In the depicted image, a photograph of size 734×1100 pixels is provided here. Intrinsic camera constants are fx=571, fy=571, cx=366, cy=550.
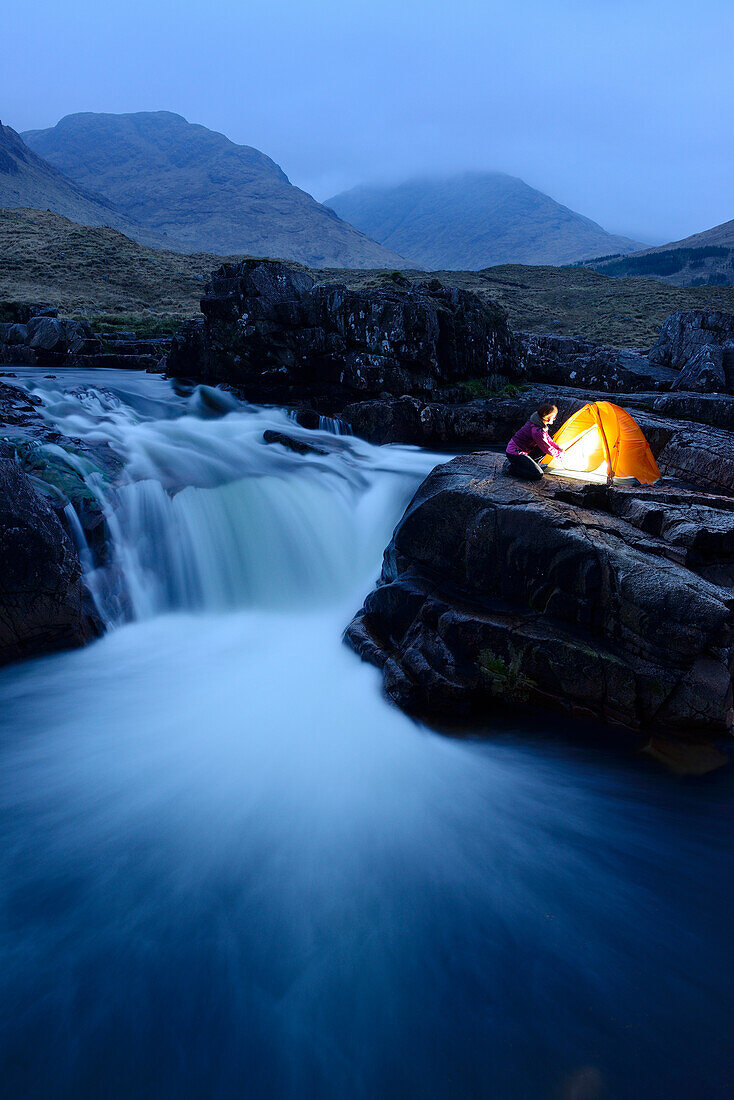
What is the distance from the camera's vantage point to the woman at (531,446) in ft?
29.3

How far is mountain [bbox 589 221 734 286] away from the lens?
10694 centimetres

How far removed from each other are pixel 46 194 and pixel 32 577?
163 meters

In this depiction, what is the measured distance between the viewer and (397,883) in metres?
5.05

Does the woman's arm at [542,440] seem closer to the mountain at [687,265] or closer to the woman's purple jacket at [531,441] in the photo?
the woman's purple jacket at [531,441]

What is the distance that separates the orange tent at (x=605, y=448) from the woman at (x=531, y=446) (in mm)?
749

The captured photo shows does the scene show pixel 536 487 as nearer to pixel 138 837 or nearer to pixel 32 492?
pixel 138 837

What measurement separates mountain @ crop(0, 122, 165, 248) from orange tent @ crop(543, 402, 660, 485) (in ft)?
446

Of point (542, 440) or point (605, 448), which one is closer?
point (542, 440)

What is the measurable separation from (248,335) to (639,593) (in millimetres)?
17668

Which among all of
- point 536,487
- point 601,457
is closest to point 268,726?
point 536,487

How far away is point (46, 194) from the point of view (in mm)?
131000

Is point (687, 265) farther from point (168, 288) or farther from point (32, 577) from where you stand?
point (32, 577)

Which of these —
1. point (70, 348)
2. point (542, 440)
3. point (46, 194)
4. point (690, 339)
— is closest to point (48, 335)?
point (70, 348)

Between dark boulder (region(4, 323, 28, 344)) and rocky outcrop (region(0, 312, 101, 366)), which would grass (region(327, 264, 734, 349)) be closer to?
rocky outcrop (region(0, 312, 101, 366))
